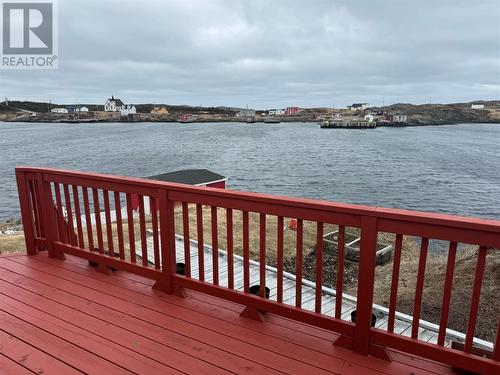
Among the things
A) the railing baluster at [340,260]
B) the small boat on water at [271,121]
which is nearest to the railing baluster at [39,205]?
the railing baluster at [340,260]

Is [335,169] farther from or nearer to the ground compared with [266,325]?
nearer to the ground

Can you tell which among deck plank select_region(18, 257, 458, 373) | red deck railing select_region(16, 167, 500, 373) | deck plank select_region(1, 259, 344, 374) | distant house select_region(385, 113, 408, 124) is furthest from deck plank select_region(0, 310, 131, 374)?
distant house select_region(385, 113, 408, 124)

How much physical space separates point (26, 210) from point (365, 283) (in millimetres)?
3624

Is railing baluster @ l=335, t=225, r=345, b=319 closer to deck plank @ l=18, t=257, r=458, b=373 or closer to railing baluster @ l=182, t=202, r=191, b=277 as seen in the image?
deck plank @ l=18, t=257, r=458, b=373

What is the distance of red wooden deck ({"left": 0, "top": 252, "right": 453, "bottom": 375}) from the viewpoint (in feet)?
7.39

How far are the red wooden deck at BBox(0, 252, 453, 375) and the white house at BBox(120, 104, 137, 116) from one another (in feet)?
514

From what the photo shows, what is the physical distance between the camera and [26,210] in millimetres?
3941

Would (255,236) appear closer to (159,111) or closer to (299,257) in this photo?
(299,257)

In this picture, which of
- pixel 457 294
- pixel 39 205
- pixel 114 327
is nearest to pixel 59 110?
pixel 39 205

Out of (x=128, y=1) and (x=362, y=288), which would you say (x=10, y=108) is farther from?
(x=362, y=288)

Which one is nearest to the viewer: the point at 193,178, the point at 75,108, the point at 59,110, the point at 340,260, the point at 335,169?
the point at 340,260

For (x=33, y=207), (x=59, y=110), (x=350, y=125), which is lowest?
(x=350, y=125)

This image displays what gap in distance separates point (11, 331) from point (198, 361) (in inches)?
57.6

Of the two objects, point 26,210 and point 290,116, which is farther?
point 290,116
